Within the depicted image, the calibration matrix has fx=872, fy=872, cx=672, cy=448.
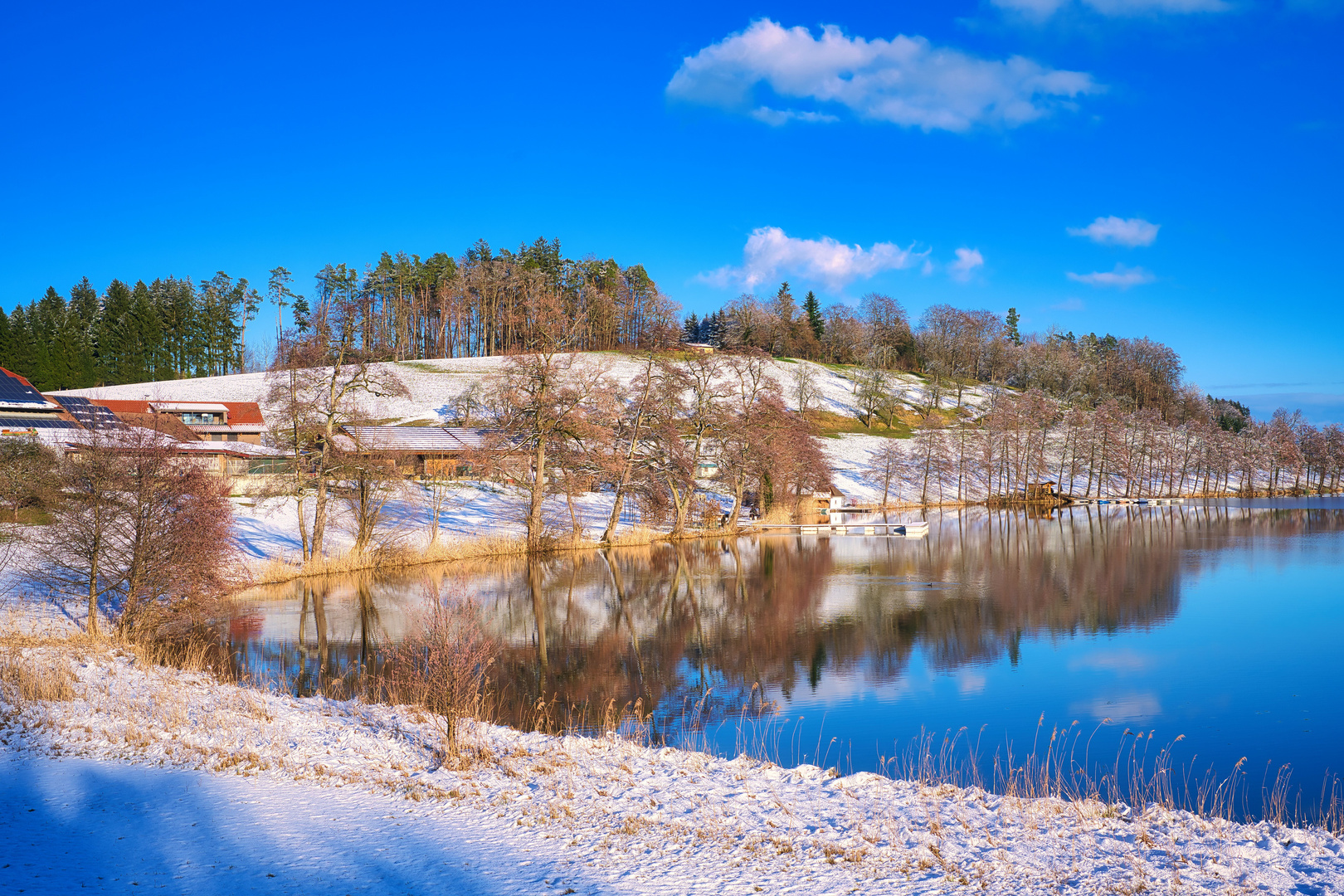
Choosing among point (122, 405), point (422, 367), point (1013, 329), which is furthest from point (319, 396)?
point (1013, 329)

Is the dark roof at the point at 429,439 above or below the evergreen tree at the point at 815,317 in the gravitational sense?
below

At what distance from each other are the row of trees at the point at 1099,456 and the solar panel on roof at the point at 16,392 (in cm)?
6357

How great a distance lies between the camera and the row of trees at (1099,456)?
76.5 meters

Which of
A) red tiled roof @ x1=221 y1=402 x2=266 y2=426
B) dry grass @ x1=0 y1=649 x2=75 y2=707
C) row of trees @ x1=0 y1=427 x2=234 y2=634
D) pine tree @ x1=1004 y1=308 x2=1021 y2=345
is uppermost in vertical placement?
pine tree @ x1=1004 y1=308 x2=1021 y2=345

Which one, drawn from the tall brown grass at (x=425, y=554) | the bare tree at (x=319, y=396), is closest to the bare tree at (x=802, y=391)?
the tall brown grass at (x=425, y=554)

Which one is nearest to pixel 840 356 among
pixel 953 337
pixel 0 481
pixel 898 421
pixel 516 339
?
pixel 953 337

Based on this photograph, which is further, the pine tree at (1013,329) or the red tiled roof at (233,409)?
the pine tree at (1013,329)

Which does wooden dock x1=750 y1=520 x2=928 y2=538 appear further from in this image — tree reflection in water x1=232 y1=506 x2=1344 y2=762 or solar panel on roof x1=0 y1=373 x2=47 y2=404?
solar panel on roof x1=0 y1=373 x2=47 y2=404

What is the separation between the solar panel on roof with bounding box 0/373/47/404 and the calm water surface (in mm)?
47372

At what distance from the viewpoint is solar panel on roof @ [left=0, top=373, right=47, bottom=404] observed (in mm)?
61219

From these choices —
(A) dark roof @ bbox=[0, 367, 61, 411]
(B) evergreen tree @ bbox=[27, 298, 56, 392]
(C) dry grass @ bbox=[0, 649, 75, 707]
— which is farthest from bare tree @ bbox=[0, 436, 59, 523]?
(B) evergreen tree @ bbox=[27, 298, 56, 392]

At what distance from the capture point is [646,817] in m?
8.43

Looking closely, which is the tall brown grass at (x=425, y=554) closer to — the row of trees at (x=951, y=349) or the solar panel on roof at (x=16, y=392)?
the solar panel on roof at (x=16, y=392)

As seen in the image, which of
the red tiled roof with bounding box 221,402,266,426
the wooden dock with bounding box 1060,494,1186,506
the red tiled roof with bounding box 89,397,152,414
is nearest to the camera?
the red tiled roof with bounding box 89,397,152,414
